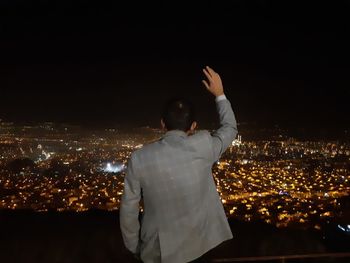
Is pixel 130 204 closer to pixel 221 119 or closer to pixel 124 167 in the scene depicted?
pixel 221 119

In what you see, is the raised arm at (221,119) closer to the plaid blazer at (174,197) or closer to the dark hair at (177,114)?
the plaid blazer at (174,197)

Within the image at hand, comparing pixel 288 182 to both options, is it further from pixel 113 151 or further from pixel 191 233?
→ pixel 191 233

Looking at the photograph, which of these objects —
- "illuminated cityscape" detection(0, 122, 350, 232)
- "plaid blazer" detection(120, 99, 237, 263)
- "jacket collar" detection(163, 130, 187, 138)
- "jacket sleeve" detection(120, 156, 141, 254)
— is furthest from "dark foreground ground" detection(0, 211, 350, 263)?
"jacket collar" detection(163, 130, 187, 138)

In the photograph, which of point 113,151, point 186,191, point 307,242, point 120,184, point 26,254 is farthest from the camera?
point 113,151

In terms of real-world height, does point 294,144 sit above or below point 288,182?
above

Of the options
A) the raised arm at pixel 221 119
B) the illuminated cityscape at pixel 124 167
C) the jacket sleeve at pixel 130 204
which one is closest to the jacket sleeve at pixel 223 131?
the raised arm at pixel 221 119

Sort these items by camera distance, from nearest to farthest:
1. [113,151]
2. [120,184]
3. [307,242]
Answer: [307,242] → [120,184] → [113,151]

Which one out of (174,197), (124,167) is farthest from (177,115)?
(124,167)

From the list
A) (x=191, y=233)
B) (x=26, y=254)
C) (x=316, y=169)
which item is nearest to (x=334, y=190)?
(x=316, y=169)
